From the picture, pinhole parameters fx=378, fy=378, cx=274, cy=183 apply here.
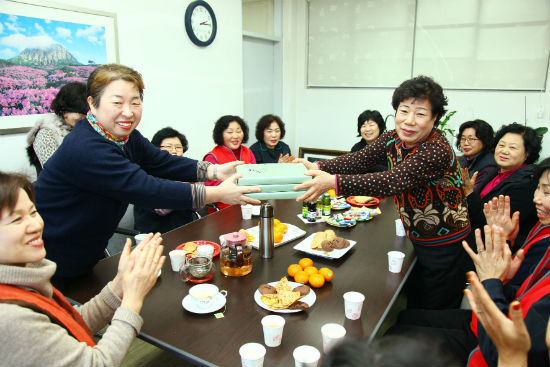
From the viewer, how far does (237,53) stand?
4629mm

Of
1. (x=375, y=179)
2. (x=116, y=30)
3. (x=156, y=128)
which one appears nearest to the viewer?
(x=375, y=179)

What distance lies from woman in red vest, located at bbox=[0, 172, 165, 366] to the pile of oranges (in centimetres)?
60

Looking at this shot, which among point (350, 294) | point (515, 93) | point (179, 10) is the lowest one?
point (350, 294)

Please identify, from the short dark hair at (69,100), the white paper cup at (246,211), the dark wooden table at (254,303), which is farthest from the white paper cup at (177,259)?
the short dark hair at (69,100)

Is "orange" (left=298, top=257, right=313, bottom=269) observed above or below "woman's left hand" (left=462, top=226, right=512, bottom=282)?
below

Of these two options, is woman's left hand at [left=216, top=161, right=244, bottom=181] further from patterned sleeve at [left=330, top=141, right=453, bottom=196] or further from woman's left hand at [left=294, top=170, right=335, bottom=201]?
patterned sleeve at [left=330, top=141, right=453, bottom=196]

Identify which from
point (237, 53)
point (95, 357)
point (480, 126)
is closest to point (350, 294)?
point (95, 357)

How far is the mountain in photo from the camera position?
8.68 feet

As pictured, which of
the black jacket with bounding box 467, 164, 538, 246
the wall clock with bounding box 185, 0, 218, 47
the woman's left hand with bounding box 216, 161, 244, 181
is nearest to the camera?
the woman's left hand with bounding box 216, 161, 244, 181

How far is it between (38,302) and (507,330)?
1.15 meters

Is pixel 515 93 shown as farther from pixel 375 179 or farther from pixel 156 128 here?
pixel 156 128

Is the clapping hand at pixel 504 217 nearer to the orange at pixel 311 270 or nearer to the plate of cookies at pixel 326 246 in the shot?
the plate of cookies at pixel 326 246

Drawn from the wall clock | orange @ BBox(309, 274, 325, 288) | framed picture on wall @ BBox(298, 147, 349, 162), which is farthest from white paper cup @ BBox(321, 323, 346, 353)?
framed picture on wall @ BBox(298, 147, 349, 162)

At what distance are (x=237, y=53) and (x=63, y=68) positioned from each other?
86.7 inches
